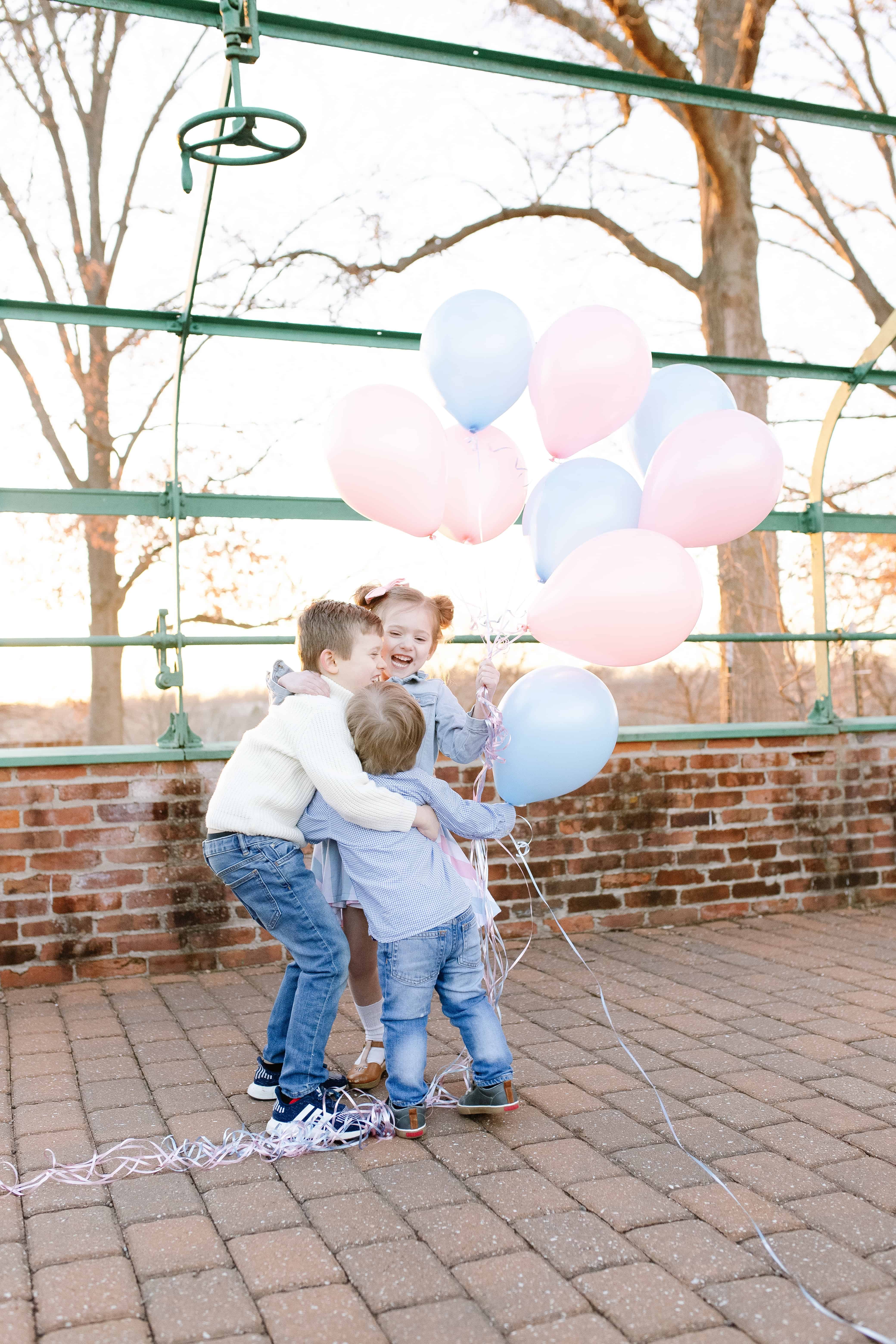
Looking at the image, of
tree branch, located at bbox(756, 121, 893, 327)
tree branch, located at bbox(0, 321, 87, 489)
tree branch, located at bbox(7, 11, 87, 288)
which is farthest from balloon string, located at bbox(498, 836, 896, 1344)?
tree branch, located at bbox(756, 121, 893, 327)

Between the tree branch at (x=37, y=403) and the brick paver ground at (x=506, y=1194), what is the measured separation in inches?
205

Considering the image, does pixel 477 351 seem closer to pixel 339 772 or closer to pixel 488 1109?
pixel 339 772

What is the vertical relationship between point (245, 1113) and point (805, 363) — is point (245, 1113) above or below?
below

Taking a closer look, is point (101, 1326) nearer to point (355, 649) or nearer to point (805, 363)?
point (355, 649)

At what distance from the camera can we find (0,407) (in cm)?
793

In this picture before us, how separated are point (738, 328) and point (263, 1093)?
23.4ft

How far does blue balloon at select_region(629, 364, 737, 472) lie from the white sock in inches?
69.2

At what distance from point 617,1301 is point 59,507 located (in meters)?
3.50

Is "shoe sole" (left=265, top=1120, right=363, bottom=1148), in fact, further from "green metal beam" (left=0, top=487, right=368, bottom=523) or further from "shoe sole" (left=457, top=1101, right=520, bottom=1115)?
"green metal beam" (left=0, top=487, right=368, bottom=523)

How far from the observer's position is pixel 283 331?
4.51 metres

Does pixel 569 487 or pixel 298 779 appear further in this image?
pixel 569 487

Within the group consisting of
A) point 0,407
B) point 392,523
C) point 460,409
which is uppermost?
point 0,407

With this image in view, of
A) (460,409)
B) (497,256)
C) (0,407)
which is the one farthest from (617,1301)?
(497,256)

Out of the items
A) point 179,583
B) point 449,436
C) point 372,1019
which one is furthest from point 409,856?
point 179,583
